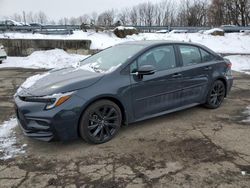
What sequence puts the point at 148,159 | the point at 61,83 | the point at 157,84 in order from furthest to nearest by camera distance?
the point at 157,84 → the point at 61,83 → the point at 148,159

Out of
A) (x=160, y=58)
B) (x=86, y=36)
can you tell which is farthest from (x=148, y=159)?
(x=86, y=36)

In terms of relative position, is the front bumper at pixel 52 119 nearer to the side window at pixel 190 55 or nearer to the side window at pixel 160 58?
the side window at pixel 160 58

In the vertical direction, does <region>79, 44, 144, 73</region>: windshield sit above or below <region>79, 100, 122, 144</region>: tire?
above

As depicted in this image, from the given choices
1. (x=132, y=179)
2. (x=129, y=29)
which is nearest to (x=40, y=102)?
(x=132, y=179)

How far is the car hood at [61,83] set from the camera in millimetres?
4074

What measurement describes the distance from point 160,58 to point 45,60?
34.7 feet

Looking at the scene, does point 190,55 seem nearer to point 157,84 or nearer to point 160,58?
point 160,58

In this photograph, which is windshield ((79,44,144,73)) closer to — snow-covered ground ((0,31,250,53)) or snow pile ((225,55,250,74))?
snow pile ((225,55,250,74))

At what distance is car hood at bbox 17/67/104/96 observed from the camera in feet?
13.4

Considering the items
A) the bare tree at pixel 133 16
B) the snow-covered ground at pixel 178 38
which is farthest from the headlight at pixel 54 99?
the bare tree at pixel 133 16

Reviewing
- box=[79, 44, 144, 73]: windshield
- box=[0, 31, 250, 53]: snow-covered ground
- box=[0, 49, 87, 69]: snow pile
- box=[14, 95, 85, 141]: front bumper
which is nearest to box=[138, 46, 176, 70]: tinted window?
box=[79, 44, 144, 73]: windshield

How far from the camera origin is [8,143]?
173 inches

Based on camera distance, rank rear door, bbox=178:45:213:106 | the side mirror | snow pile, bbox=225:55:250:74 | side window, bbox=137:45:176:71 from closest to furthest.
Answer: the side mirror
side window, bbox=137:45:176:71
rear door, bbox=178:45:213:106
snow pile, bbox=225:55:250:74

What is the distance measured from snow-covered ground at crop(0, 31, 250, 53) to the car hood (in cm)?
1162
